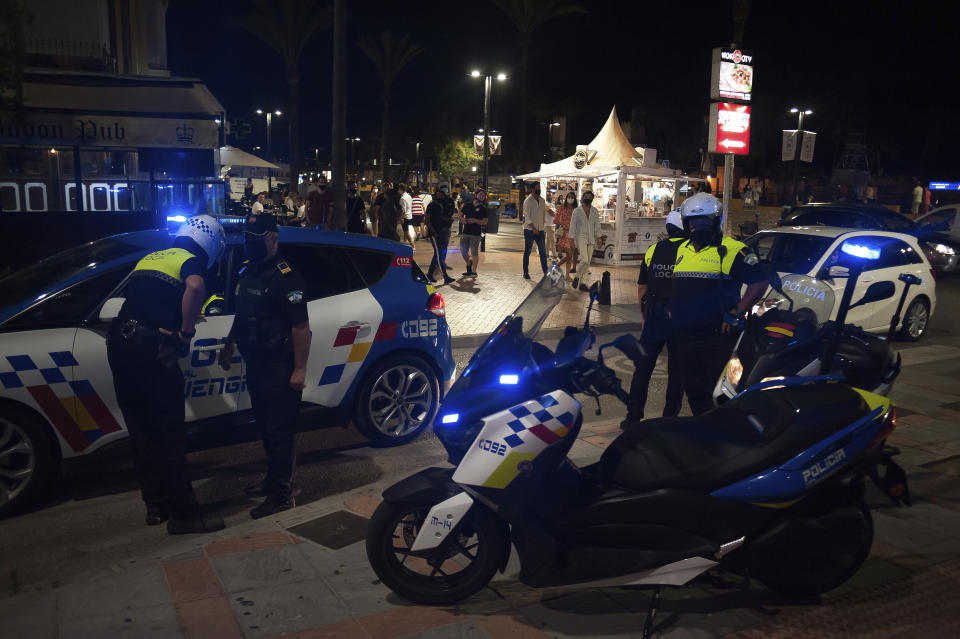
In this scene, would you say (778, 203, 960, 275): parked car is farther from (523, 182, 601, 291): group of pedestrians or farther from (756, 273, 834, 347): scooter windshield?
(756, 273, 834, 347): scooter windshield

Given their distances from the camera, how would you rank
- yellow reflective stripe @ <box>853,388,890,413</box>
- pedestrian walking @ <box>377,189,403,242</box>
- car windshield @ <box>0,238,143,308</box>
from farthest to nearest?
1. pedestrian walking @ <box>377,189,403,242</box>
2. car windshield @ <box>0,238,143,308</box>
3. yellow reflective stripe @ <box>853,388,890,413</box>

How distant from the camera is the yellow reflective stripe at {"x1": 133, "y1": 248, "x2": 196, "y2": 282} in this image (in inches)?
171

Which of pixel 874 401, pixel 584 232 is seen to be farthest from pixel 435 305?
pixel 584 232

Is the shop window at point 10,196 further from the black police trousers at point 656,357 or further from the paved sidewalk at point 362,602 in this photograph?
the black police trousers at point 656,357

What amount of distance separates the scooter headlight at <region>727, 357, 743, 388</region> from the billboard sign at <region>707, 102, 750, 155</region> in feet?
27.4

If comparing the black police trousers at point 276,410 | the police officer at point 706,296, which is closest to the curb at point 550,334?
the police officer at point 706,296

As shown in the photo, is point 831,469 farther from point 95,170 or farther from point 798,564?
point 95,170

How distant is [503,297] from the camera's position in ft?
44.9

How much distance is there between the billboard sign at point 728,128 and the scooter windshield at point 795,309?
625cm

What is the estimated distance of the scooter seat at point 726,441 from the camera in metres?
3.39

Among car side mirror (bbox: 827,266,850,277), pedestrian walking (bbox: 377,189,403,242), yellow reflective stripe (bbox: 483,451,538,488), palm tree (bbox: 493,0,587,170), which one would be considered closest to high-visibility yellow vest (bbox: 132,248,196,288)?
yellow reflective stripe (bbox: 483,451,538,488)

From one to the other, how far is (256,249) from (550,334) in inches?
250

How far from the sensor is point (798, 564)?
3.50 metres

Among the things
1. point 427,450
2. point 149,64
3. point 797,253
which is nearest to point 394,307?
point 427,450
